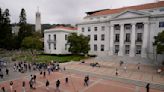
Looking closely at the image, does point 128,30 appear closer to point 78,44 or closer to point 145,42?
point 145,42

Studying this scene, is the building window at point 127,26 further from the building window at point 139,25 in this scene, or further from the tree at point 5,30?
the tree at point 5,30

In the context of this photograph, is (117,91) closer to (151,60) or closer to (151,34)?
(151,60)

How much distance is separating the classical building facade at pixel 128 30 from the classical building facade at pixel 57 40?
8.75m

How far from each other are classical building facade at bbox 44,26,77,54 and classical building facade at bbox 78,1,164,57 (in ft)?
28.7

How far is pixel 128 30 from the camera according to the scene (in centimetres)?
4284

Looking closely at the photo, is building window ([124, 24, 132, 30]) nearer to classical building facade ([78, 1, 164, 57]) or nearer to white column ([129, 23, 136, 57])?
classical building facade ([78, 1, 164, 57])

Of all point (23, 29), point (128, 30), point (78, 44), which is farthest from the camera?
point (23, 29)

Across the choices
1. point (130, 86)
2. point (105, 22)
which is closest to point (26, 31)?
point (105, 22)

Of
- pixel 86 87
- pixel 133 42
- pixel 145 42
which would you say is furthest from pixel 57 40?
pixel 86 87

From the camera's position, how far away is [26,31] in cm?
6812

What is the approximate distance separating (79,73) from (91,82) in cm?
593

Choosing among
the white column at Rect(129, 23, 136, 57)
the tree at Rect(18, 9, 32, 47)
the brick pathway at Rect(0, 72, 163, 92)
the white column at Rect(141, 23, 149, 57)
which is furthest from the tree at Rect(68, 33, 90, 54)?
the tree at Rect(18, 9, 32, 47)

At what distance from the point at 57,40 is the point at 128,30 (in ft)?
82.1

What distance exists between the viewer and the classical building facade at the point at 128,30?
128ft
